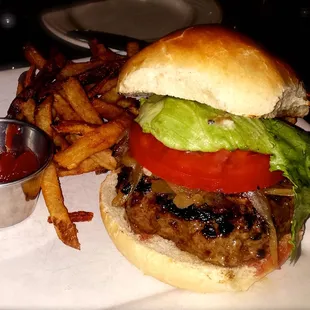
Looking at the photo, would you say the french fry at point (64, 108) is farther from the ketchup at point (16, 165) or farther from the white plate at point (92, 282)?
the white plate at point (92, 282)

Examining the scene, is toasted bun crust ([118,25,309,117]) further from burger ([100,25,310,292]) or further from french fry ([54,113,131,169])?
french fry ([54,113,131,169])

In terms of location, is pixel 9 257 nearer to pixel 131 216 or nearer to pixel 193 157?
pixel 131 216

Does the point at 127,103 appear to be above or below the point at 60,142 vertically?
above

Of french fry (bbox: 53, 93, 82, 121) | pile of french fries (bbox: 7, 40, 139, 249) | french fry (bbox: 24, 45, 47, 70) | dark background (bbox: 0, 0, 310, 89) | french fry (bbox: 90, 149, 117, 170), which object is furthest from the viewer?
dark background (bbox: 0, 0, 310, 89)

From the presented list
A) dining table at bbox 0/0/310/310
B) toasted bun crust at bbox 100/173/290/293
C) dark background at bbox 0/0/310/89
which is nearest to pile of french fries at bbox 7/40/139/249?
dining table at bbox 0/0/310/310

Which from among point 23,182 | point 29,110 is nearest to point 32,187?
point 23,182

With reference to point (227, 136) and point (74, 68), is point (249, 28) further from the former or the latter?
point (227, 136)
